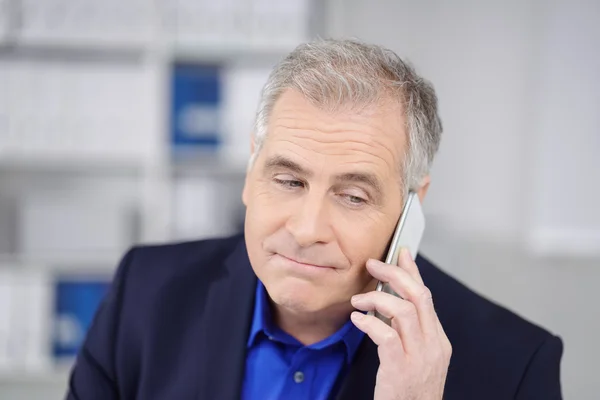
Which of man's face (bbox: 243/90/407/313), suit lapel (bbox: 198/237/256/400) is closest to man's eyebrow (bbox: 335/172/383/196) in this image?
man's face (bbox: 243/90/407/313)

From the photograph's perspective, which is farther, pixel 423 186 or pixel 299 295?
pixel 423 186

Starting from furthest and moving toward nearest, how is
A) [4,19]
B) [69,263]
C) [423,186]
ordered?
[69,263]
[4,19]
[423,186]

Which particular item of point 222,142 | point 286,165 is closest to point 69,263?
point 222,142

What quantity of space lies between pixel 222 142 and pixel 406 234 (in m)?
1.73

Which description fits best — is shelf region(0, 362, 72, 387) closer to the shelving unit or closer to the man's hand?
the shelving unit

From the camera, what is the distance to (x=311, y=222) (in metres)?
1.05

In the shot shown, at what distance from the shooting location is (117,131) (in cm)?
270

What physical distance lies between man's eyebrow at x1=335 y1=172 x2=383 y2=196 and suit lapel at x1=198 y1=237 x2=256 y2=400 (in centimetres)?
34

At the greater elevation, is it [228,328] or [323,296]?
[323,296]

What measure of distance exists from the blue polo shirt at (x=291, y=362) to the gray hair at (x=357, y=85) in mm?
311

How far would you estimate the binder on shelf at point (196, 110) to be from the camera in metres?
2.76

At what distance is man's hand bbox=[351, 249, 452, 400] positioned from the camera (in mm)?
1028

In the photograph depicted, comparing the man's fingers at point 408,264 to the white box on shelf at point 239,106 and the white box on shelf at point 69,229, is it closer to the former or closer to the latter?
the white box on shelf at point 239,106

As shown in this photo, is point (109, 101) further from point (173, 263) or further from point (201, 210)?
point (173, 263)
